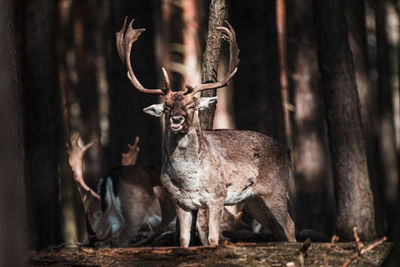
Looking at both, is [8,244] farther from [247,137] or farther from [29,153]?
[29,153]

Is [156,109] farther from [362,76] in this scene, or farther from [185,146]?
[362,76]

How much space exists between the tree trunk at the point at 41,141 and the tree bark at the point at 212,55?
3.58m

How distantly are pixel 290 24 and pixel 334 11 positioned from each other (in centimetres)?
440

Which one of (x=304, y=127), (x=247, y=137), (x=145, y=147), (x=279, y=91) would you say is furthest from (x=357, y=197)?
(x=145, y=147)

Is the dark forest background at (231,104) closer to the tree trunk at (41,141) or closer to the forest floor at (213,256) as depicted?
the tree trunk at (41,141)

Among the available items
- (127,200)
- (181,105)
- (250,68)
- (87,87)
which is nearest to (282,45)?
(250,68)

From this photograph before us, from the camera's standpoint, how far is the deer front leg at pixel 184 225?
8.03m

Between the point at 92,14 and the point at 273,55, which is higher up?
the point at 92,14

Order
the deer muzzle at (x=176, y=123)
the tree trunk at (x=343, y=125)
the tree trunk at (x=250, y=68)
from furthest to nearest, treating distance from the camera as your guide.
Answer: the tree trunk at (x=250, y=68) < the tree trunk at (x=343, y=125) < the deer muzzle at (x=176, y=123)

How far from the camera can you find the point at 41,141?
11.8 m

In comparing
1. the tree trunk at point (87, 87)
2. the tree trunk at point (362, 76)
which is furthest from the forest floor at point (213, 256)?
the tree trunk at point (87, 87)

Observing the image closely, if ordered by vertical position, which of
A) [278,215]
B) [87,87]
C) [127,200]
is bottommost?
[278,215]

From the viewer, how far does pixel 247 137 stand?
9008 mm

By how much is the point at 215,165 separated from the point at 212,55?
203 centimetres
